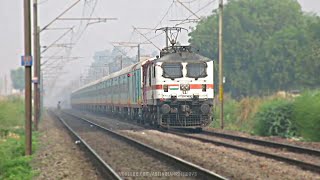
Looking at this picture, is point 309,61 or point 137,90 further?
point 309,61

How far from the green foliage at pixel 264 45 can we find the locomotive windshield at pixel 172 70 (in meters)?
27.2

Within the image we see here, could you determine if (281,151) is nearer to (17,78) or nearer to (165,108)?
(165,108)

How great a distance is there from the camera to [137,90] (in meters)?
31.2

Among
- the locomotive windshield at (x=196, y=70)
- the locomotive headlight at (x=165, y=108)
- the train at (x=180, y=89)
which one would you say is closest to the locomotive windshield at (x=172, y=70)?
the train at (x=180, y=89)

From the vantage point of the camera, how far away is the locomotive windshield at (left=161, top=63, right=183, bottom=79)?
83.3 ft

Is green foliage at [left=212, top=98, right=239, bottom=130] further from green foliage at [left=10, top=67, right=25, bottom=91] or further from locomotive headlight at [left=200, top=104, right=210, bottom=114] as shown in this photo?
green foliage at [left=10, top=67, right=25, bottom=91]

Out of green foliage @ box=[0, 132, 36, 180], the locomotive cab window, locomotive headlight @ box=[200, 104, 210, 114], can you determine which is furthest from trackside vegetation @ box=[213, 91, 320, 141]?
green foliage @ box=[0, 132, 36, 180]

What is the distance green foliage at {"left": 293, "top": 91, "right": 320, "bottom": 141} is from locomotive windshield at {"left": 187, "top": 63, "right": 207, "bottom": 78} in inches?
202

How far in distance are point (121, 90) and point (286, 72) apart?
2331 centimetres

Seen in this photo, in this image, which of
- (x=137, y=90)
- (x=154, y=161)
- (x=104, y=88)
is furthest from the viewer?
(x=104, y=88)

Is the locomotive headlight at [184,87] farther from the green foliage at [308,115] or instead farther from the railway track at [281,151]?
the green foliage at [308,115]

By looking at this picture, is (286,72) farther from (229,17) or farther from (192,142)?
(192,142)

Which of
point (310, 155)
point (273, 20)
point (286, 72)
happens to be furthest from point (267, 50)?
point (310, 155)

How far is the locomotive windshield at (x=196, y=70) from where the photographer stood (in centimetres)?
2561
